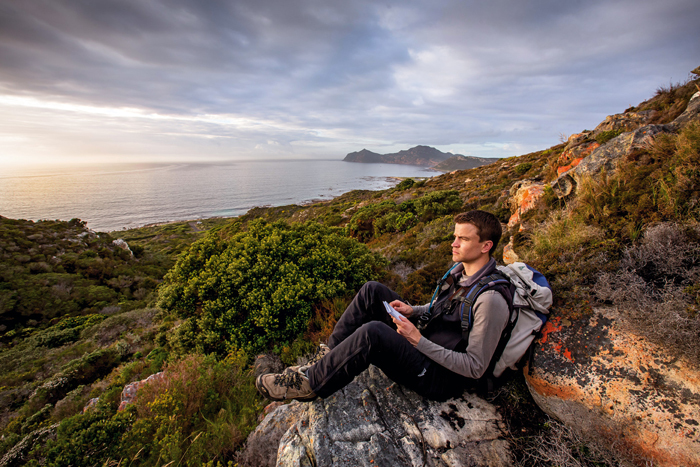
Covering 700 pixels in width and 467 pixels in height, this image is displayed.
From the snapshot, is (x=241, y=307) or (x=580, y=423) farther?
(x=241, y=307)

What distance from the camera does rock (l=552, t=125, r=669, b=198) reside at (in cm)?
450

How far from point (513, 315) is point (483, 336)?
1.42 feet

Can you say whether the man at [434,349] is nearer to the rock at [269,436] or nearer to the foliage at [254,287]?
the rock at [269,436]

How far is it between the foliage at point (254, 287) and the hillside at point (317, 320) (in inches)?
1.0

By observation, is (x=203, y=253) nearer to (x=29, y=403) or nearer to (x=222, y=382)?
(x=222, y=382)

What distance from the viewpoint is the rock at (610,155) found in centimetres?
450

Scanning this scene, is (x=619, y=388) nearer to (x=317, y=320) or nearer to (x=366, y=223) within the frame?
(x=317, y=320)

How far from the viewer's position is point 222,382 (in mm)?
3568

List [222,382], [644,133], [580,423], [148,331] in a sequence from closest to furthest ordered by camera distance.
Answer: [580,423] < [222,382] < [644,133] < [148,331]

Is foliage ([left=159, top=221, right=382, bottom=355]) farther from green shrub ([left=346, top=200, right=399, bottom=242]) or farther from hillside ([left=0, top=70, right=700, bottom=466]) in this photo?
green shrub ([left=346, top=200, right=399, bottom=242])

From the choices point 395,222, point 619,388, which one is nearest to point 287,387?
point 619,388

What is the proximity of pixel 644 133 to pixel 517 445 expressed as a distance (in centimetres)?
577

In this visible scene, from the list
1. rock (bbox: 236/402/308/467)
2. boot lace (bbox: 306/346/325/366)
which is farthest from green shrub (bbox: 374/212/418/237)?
rock (bbox: 236/402/308/467)

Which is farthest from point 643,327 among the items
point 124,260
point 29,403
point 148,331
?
point 124,260
